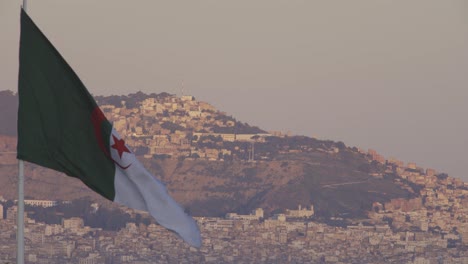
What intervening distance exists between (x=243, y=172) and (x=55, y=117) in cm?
15732

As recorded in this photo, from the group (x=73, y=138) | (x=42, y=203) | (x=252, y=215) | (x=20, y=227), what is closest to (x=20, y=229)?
(x=20, y=227)

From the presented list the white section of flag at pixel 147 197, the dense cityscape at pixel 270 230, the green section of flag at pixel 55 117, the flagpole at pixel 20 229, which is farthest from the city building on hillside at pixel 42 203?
the flagpole at pixel 20 229

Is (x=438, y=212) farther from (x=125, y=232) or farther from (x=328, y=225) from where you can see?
(x=125, y=232)

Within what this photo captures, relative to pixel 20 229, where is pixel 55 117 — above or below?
above

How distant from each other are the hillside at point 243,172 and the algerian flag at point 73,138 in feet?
467

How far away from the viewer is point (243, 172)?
172000 mm

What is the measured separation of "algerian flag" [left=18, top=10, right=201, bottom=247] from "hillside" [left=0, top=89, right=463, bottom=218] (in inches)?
5602

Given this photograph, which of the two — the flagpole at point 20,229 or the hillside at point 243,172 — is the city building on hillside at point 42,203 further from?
the flagpole at point 20,229

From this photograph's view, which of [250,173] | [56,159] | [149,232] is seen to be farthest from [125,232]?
[56,159]

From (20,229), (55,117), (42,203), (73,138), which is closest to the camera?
(20,229)

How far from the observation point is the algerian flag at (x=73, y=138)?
14.6m

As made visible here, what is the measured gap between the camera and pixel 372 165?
6722 inches

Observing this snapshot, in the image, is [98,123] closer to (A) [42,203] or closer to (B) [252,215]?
(A) [42,203]

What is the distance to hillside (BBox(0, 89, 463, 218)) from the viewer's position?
532 feet
